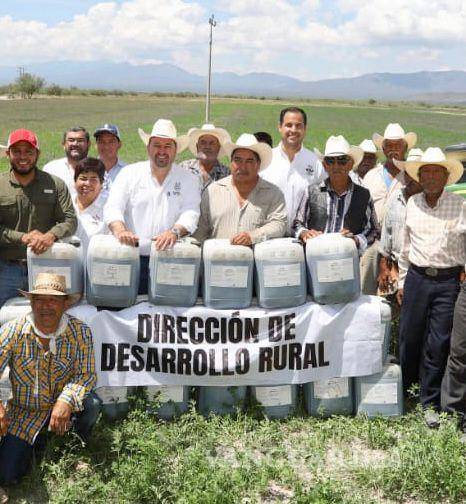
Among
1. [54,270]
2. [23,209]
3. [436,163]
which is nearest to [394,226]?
[436,163]

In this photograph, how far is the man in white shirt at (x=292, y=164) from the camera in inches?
250

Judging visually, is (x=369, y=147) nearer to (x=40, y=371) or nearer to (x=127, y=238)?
(x=127, y=238)

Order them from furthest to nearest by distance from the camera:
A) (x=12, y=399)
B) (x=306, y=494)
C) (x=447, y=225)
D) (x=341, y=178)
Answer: (x=341, y=178) → (x=447, y=225) → (x=12, y=399) → (x=306, y=494)

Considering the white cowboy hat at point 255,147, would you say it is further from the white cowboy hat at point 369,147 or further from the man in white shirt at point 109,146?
the white cowboy hat at point 369,147

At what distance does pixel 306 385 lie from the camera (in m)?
5.30

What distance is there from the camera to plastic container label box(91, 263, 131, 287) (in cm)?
480

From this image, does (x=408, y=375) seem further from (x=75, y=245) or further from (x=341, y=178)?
(x=75, y=245)

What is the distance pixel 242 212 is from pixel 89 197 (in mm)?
1411

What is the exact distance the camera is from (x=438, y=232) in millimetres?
4891

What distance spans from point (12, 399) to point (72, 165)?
2.99m

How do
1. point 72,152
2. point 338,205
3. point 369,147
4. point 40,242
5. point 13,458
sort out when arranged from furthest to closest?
1. point 369,147
2. point 72,152
3. point 338,205
4. point 40,242
5. point 13,458

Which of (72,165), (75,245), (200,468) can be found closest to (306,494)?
(200,468)

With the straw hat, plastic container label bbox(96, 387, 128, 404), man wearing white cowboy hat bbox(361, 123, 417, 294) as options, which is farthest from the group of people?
man wearing white cowboy hat bbox(361, 123, 417, 294)

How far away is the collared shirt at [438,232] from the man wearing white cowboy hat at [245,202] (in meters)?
1.05
